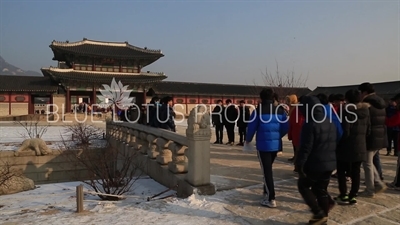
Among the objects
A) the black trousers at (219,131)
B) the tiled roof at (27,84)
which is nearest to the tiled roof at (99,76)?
the tiled roof at (27,84)

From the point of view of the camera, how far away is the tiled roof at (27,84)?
28297 millimetres

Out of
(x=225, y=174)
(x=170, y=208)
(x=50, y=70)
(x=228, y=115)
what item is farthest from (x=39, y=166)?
(x=50, y=70)

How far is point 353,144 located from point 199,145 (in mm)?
2004

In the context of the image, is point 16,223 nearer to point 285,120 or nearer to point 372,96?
point 285,120

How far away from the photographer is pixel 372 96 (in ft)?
13.4

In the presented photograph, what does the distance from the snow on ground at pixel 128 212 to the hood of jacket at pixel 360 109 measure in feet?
6.52

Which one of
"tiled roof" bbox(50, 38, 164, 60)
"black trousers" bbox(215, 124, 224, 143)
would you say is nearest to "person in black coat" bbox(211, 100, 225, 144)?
"black trousers" bbox(215, 124, 224, 143)

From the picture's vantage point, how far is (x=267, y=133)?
3703 millimetres

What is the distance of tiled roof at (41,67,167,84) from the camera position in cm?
2816

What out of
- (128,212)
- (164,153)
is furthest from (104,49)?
(128,212)

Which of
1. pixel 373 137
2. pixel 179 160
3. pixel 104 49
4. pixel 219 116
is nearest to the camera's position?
pixel 373 137

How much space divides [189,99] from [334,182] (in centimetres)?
3077

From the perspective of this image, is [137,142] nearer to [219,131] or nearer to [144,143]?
[144,143]

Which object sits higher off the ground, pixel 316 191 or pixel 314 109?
pixel 314 109
